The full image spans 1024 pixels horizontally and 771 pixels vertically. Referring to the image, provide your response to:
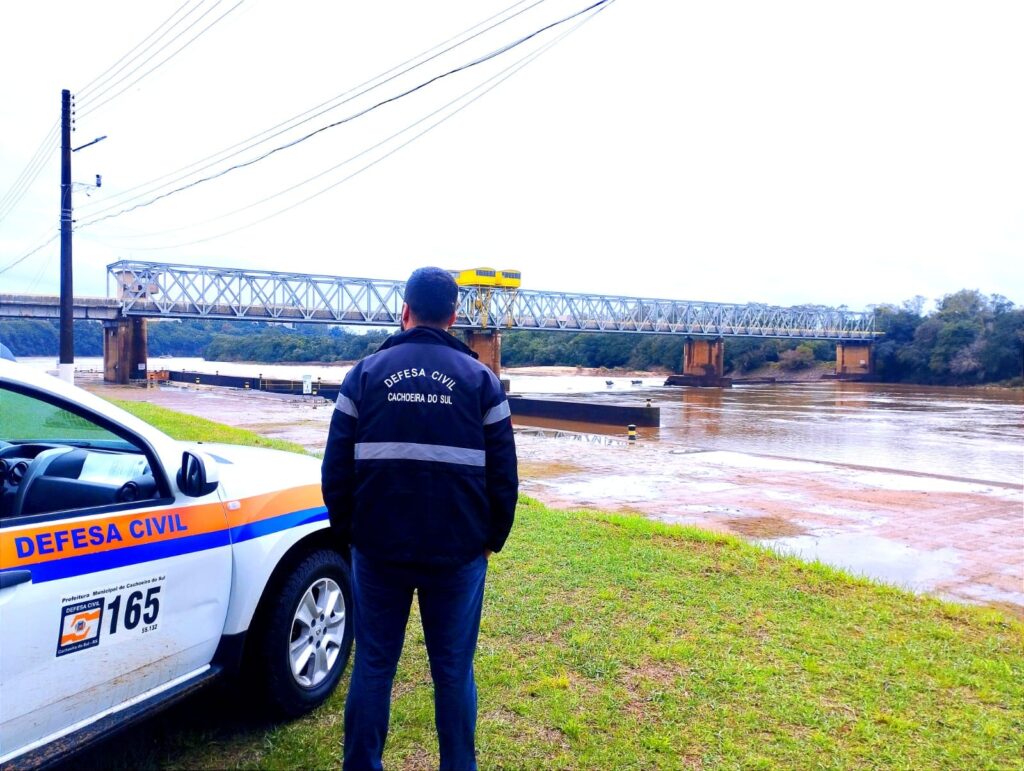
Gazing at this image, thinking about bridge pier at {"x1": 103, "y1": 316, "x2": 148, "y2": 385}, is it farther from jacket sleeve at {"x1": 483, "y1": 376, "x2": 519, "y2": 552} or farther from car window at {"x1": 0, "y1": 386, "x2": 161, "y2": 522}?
jacket sleeve at {"x1": 483, "y1": 376, "x2": 519, "y2": 552}

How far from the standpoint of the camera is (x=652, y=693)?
4078 millimetres

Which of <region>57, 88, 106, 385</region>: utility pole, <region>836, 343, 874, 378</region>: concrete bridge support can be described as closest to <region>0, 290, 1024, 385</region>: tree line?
<region>836, 343, 874, 378</region>: concrete bridge support

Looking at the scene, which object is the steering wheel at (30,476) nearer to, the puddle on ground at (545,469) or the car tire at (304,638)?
the car tire at (304,638)

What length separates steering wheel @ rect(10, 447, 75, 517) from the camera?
3131mm

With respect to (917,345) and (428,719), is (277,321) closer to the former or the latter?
(428,719)

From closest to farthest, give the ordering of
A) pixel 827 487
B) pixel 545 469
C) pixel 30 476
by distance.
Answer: pixel 30 476 < pixel 827 487 < pixel 545 469

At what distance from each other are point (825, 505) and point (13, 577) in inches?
449

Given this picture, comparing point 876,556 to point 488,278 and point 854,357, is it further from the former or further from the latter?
point 854,357

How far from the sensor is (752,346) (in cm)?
11594

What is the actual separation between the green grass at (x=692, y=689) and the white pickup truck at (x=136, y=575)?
41 cm

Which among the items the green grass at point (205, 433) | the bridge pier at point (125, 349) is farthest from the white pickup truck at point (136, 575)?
the bridge pier at point (125, 349)

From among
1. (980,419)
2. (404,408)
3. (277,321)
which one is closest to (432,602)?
(404,408)

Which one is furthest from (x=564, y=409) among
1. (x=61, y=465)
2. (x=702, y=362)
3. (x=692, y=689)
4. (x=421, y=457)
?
(x=702, y=362)

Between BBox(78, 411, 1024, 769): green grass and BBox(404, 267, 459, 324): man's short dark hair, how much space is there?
200 cm
